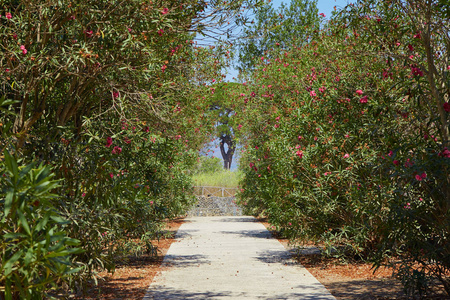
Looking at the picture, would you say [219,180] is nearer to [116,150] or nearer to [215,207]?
[215,207]

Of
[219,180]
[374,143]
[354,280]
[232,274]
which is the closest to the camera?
[374,143]

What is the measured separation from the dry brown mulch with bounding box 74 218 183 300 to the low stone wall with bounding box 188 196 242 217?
21024 mm

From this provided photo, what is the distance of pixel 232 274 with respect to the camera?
33.8 feet

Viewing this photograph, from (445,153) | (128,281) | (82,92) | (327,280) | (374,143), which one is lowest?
(128,281)

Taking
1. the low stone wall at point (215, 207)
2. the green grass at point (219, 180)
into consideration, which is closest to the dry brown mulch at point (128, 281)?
the low stone wall at point (215, 207)

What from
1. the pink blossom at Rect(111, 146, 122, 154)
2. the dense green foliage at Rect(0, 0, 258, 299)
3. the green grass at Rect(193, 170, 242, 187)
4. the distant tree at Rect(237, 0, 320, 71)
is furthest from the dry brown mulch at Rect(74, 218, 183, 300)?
the green grass at Rect(193, 170, 242, 187)

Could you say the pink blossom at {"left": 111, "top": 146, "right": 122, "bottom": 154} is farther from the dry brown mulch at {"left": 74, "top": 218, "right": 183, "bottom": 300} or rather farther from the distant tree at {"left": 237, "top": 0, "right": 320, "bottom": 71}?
the distant tree at {"left": 237, "top": 0, "right": 320, "bottom": 71}

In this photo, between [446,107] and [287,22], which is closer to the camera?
[446,107]

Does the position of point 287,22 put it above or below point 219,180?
above

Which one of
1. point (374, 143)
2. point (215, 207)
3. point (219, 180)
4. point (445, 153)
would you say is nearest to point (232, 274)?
point (374, 143)

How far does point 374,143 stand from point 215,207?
26923 mm

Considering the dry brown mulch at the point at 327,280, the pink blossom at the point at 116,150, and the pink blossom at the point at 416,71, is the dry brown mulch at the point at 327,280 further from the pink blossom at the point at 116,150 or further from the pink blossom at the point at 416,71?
the pink blossom at the point at 416,71

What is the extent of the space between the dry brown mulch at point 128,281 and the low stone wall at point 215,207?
21.0 m

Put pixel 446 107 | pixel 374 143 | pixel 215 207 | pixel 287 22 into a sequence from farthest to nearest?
pixel 215 207 → pixel 287 22 → pixel 374 143 → pixel 446 107
